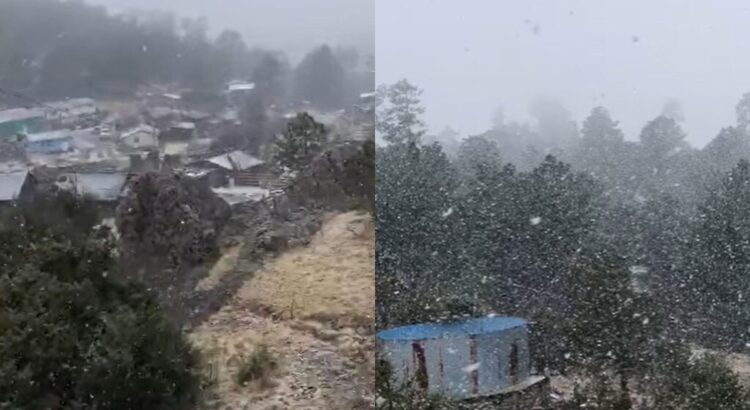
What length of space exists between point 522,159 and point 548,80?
269 mm

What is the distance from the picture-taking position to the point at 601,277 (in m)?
3.06

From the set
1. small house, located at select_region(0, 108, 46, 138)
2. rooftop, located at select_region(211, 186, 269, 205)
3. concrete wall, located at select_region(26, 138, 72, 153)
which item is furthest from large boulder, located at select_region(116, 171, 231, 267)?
small house, located at select_region(0, 108, 46, 138)

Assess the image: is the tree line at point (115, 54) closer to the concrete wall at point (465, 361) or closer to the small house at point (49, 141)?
the small house at point (49, 141)

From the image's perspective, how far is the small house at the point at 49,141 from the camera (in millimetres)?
3078

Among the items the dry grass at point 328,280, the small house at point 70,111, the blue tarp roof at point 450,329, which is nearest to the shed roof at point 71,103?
the small house at point 70,111

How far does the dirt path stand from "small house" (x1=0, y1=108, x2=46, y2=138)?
2.47 ft

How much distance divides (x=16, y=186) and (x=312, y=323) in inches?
41.2

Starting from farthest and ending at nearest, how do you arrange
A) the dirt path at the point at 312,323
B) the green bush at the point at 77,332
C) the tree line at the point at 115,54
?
the dirt path at the point at 312,323
the tree line at the point at 115,54
the green bush at the point at 77,332

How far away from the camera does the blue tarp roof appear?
10.2 feet

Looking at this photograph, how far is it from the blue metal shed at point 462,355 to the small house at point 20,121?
130 cm

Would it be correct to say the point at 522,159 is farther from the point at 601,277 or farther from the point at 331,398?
the point at 331,398

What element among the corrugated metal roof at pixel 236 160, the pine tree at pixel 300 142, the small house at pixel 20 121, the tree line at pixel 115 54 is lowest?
the corrugated metal roof at pixel 236 160

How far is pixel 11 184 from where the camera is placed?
3088mm

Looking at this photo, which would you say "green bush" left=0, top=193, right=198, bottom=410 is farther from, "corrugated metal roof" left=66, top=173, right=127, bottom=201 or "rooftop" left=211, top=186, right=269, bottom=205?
"rooftop" left=211, top=186, right=269, bottom=205
